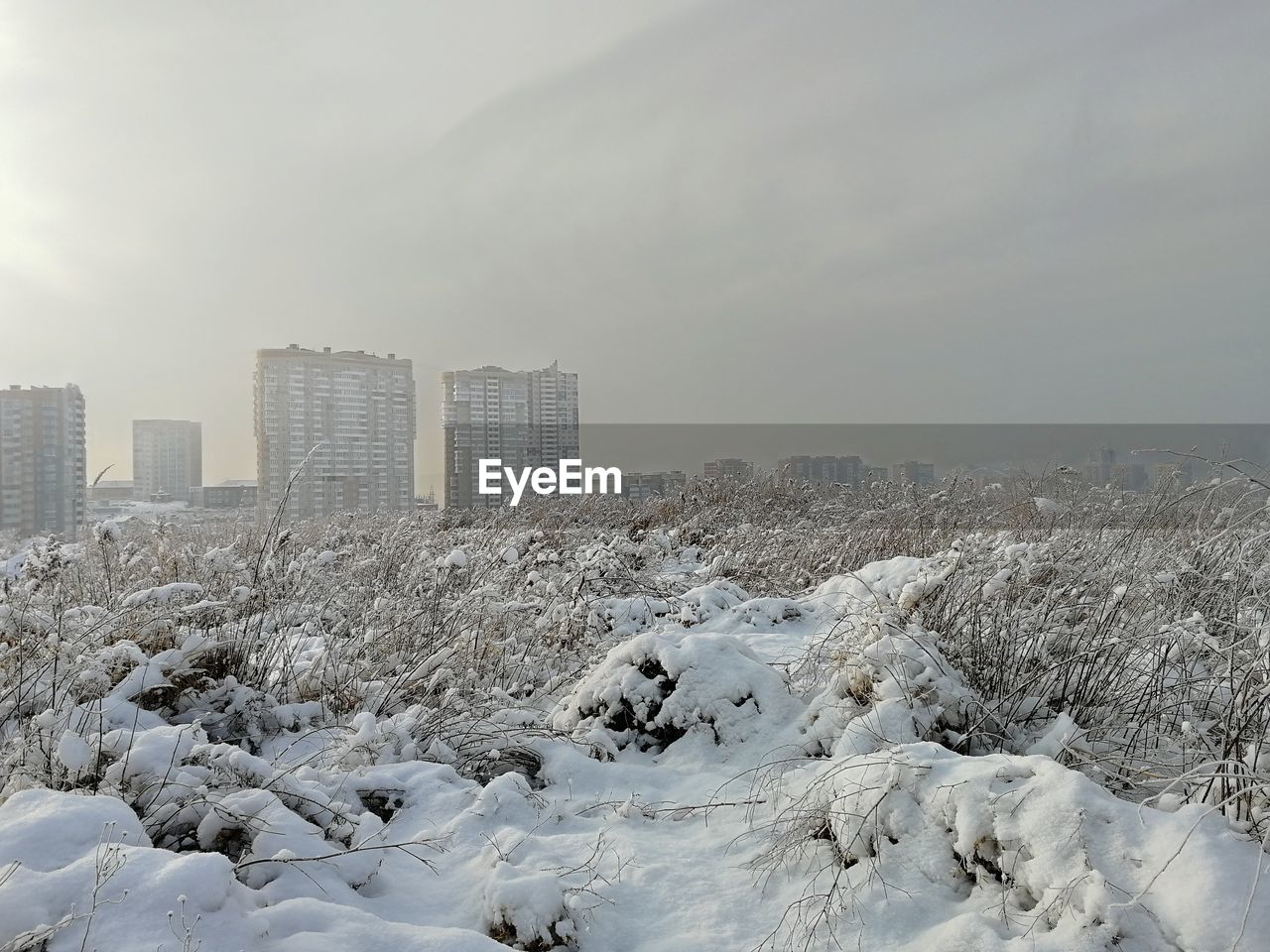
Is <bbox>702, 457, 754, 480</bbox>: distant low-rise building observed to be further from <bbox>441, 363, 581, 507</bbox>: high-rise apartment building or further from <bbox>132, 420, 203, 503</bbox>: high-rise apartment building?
<bbox>132, 420, 203, 503</bbox>: high-rise apartment building

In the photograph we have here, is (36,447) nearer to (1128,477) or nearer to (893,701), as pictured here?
(893,701)

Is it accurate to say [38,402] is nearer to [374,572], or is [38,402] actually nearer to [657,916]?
[374,572]

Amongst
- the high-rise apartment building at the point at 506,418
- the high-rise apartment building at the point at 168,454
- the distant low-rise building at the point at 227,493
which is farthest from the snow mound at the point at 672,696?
the high-rise apartment building at the point at 168,454

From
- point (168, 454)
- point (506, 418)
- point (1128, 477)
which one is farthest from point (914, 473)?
point (168, 454)

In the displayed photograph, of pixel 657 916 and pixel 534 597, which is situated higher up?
pixel 534 597

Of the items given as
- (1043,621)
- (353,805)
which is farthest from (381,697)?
(1043,621)

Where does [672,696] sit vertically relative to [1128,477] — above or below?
below

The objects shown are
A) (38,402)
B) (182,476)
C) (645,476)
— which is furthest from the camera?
(182,476)

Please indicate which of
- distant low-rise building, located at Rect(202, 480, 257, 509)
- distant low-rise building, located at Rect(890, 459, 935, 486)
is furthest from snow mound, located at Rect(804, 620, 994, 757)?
distant low-rise building, located at Rect(202, 480, 257, 509)
